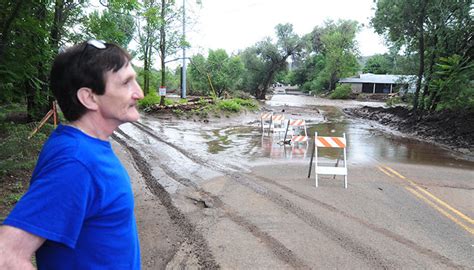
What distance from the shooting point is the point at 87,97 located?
5.26 feet

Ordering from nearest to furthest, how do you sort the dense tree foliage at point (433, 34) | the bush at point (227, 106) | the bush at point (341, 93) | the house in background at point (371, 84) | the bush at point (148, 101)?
the dense tree foliage at point (433, 34) < the bush at point (227, 106) < the bush at point (148, 101) < the bush at point (341, 93) < the house in background at point (371, 84)

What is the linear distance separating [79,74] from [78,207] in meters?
0.61

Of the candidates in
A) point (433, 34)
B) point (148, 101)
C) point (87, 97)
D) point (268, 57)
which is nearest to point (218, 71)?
point (268, 57)

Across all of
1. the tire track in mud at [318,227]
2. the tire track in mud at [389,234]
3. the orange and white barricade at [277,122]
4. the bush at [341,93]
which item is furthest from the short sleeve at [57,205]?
the bush at [341,93]

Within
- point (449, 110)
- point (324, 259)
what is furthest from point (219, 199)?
point (449, 110)

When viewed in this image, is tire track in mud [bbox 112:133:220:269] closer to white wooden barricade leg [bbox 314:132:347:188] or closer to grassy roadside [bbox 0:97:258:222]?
grassy roadside [bbox 0:97:258:222]

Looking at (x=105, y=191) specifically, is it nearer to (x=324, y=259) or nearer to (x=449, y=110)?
(x=324, y=259)

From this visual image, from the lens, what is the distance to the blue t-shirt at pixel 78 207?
1.33 metres

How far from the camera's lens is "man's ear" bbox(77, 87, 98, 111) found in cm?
159

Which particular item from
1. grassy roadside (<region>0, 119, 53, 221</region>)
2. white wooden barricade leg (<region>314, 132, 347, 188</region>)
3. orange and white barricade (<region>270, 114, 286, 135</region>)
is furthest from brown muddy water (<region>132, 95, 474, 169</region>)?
grassy roadside (<region>0, 119, 53, 221</region>)

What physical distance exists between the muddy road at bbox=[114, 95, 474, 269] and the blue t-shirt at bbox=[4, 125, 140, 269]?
2.98m

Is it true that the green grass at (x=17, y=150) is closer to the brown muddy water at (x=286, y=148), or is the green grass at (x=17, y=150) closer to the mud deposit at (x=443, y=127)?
the brown muddy water at (x=286, y=148)

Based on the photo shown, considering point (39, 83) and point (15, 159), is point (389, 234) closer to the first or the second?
point (15, 159)

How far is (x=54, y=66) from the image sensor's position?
1.61 meters
